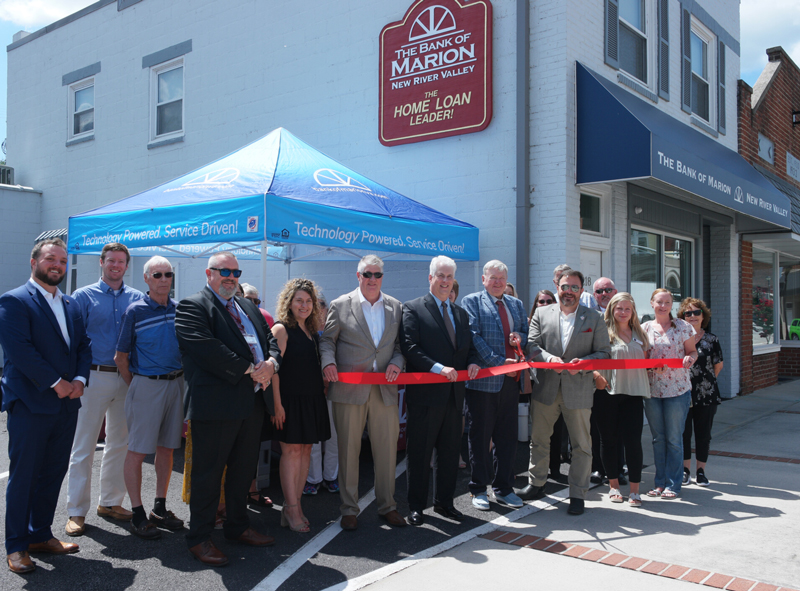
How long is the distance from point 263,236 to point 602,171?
432 centimetres

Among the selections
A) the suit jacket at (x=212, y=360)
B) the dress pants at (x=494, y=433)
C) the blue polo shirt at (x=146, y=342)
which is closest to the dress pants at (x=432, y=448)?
the dress pants at (x=494, y=433)

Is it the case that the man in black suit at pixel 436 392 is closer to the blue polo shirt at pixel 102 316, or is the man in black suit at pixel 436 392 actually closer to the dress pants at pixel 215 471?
the dress pants at pixel 215 471

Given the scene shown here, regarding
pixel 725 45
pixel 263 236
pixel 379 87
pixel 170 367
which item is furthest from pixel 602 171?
pixel 725 45

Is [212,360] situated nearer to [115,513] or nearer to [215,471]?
[215,471]

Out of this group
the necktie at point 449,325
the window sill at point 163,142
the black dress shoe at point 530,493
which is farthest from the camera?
the window sill at point 163,142

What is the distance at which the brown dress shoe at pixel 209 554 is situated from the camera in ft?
13.1

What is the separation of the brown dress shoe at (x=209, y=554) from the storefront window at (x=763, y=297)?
12.5m

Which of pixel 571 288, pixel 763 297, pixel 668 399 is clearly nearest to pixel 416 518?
pixel 571 288

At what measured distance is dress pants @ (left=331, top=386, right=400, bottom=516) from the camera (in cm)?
477

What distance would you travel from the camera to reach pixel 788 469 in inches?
265

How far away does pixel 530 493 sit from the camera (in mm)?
5512

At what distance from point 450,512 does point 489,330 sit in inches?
57.7

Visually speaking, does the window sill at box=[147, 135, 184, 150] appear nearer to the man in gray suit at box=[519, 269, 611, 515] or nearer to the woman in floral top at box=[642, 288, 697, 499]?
the man in gray suit at box=[519, 269, 611, 515]

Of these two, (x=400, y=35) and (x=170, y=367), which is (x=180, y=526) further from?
(x=400, y=35)
